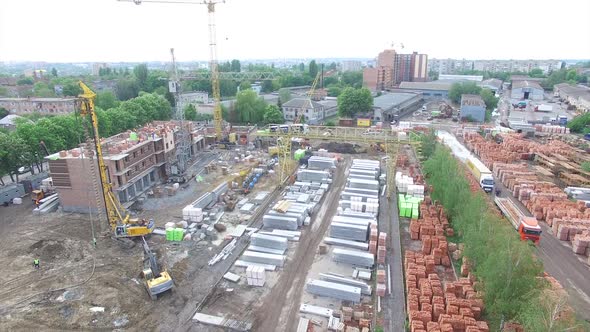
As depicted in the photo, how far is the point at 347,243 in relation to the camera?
21000mm

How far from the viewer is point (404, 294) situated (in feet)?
53.9

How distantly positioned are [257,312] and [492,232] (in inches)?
429

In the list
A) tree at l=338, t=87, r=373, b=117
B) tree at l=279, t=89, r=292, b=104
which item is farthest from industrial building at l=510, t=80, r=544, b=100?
tree at l=279, t=89, r=292, b=104

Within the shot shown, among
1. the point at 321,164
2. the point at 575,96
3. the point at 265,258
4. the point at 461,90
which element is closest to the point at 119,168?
the point at 265,258

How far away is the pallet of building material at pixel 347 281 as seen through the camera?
55.0 ft

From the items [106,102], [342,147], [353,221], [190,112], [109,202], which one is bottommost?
[353,221]

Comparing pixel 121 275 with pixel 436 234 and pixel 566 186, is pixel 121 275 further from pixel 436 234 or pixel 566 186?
pixel 566 186

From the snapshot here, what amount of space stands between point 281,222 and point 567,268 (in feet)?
52.6

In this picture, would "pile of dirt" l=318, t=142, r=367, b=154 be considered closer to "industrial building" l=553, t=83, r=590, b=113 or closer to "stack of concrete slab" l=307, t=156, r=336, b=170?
"stack of concrete slab" l=307, t=156, r=336, b=170

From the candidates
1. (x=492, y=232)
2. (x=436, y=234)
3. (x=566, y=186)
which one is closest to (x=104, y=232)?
(x=436, y=234)

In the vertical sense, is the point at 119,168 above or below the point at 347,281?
above

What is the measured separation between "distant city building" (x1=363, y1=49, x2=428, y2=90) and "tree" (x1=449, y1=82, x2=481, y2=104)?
18.9m

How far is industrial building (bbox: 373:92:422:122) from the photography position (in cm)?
5859

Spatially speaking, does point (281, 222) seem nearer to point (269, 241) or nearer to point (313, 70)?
point (269, 241)
